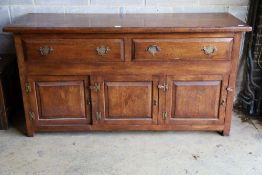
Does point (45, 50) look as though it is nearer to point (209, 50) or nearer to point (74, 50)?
point (74, 50)

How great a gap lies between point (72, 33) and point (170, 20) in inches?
27.3

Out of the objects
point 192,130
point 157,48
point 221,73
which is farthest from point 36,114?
point 221,73

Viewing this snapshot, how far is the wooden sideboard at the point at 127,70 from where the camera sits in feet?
6.86

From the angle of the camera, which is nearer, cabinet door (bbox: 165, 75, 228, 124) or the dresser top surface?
the dresser top surface

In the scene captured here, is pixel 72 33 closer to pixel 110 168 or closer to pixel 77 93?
pixel 77 93

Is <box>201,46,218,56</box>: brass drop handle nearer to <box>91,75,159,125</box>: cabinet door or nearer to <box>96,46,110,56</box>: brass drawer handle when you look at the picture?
<box>91,75,159,125</box>: cabinet door

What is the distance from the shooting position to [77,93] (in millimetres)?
2271

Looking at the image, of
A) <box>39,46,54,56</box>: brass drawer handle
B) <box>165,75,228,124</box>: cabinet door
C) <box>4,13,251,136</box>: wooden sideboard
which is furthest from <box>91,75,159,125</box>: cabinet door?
<box>39,46,54,56</box>: brass drawer handle

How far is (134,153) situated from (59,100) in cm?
64

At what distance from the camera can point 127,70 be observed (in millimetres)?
2186

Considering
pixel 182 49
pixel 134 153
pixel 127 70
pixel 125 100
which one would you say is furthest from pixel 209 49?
pixel 134 153

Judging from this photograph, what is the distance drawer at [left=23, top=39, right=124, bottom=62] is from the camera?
2.10 m

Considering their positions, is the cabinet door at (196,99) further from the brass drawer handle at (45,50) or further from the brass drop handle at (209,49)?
the brass drawer handle at (45,50)

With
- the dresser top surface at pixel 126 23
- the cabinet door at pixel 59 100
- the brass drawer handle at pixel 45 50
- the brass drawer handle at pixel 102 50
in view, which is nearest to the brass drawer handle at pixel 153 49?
the dresser top surface at pixel 126 23
